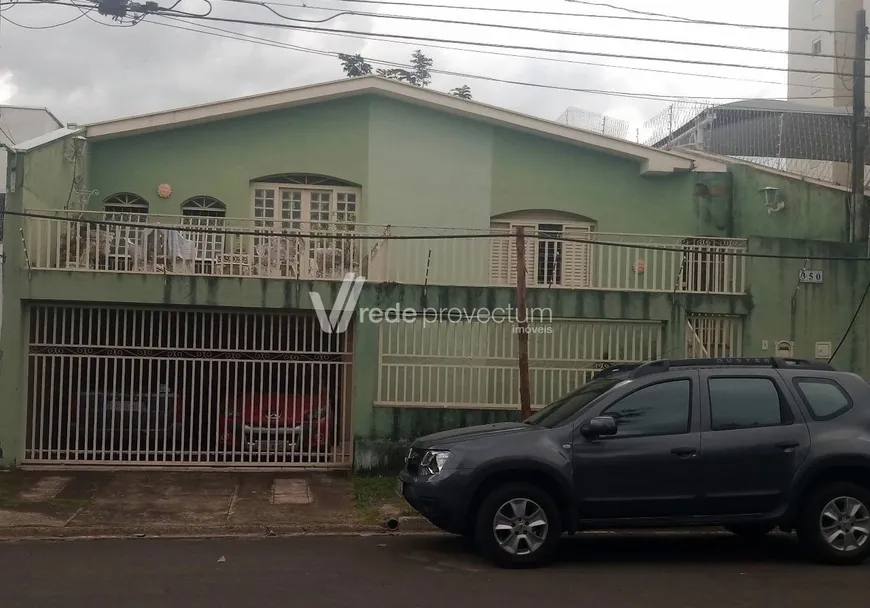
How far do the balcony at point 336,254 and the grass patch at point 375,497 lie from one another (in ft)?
8.96

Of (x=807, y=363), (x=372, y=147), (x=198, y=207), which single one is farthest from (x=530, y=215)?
(x=807, y=363)

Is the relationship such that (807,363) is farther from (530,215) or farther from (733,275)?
(530,215)

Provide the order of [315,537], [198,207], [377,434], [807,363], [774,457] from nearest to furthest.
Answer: [774,457]
[807,363]
[315,537]
[377,434]
[198,207]

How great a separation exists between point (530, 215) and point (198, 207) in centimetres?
549

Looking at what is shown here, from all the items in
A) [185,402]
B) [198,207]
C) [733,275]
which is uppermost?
[198,207]

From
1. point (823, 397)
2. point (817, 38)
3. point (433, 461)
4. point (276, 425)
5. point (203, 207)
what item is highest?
point (817, 38)

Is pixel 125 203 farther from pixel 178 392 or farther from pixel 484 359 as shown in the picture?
pixel 484 359

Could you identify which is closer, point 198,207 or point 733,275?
point 733,275

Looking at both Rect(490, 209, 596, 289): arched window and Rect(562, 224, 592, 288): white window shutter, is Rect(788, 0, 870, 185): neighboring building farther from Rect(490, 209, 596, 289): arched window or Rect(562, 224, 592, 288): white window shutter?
Rect(562, 224, 592, 288): white window shutter

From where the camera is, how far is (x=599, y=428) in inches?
282

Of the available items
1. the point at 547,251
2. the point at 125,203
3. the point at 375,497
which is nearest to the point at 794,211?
the point at 547,251

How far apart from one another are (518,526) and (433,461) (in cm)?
88

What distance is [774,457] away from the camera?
7.29 m

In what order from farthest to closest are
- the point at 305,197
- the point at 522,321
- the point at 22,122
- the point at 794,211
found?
the point at 22,122 < the point at 305,197 < the point at 794,211 < the point at 522,321
